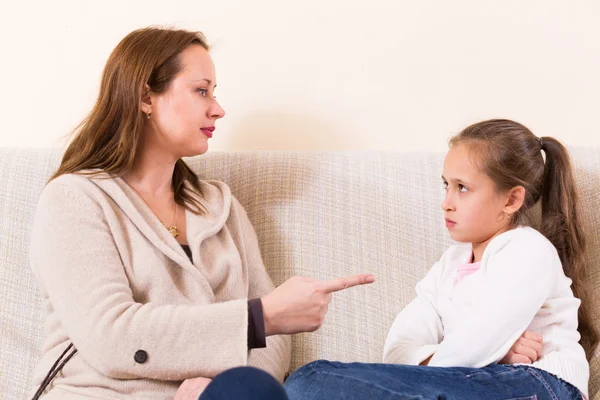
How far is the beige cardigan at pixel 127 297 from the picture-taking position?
1.32m

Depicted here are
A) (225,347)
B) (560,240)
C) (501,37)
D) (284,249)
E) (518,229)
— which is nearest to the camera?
(225,347)

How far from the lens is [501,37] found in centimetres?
199

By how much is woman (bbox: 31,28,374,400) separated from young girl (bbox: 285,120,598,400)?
0.17m

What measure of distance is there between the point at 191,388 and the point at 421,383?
41cm

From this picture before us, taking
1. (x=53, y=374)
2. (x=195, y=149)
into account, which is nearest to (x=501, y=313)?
(x=195, y=149)

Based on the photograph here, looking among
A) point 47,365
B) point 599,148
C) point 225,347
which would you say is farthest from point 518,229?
point 47,365

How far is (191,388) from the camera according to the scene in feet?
4.37

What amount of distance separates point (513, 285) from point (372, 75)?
0.81 metres

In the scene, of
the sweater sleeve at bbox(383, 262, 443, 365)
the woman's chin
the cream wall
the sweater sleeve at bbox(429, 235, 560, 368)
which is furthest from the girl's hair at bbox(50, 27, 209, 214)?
the sweater sleeve at bbox(429, 235, 560, 368)

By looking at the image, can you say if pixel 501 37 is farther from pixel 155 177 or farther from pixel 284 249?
pixel 155 177

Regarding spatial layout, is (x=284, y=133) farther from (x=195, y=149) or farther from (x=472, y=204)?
(x=472, y=204)

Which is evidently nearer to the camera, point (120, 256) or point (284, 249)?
point (120, 256)

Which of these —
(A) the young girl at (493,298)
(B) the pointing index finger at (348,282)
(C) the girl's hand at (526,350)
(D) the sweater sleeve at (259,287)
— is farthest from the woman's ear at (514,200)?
(D) the sweater sleeve at (259,287)

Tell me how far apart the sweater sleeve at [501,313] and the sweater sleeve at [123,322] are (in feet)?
1.33
